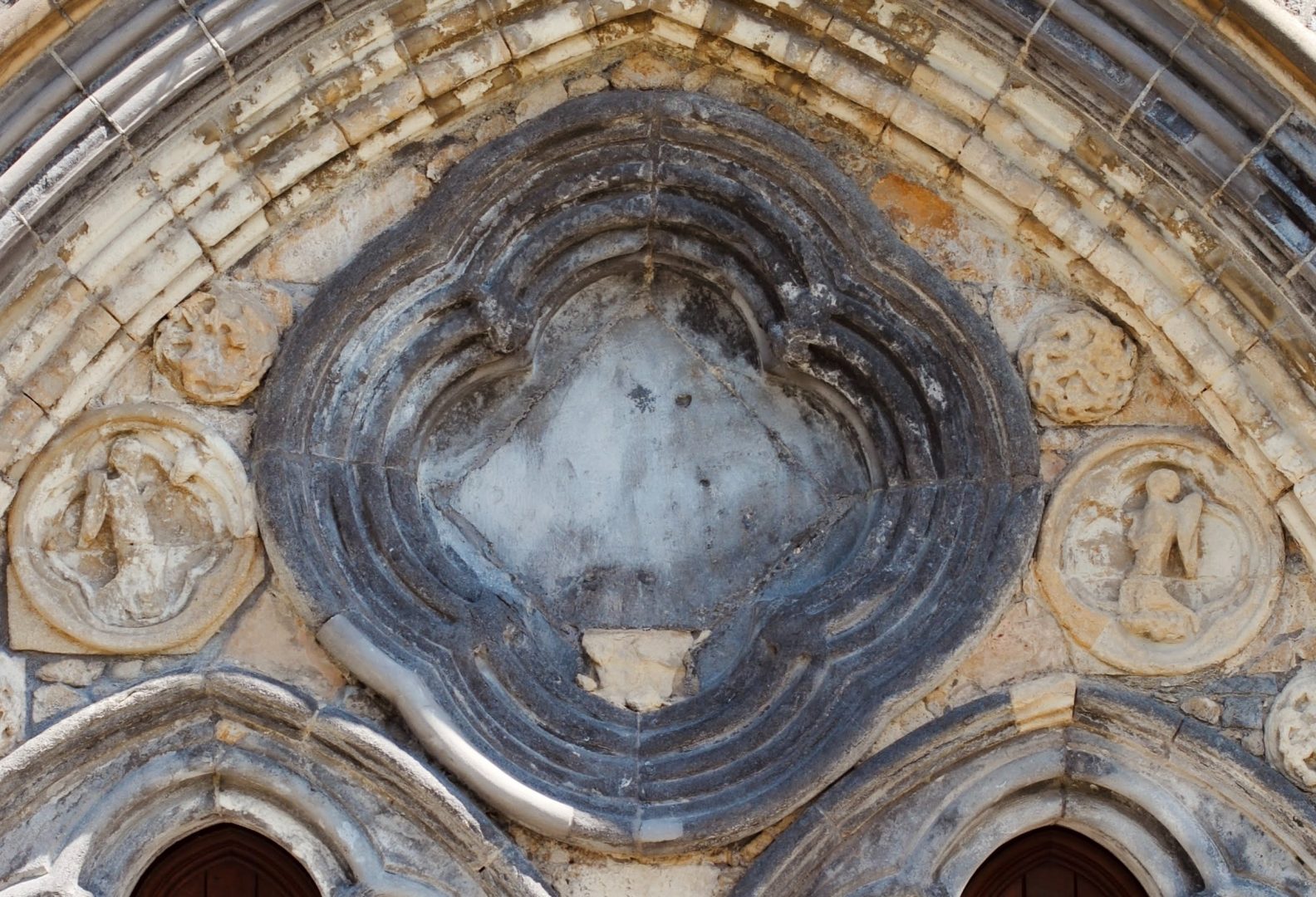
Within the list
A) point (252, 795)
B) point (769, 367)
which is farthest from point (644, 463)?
point (252, 795)

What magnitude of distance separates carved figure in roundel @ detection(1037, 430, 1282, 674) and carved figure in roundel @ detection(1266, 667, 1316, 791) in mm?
181

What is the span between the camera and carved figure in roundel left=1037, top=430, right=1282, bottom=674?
527cm

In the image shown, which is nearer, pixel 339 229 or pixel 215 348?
pixel 215 348

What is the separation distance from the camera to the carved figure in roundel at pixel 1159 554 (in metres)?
5.27

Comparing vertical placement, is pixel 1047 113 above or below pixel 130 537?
above

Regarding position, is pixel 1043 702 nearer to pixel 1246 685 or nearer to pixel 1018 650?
pixel 1018 650

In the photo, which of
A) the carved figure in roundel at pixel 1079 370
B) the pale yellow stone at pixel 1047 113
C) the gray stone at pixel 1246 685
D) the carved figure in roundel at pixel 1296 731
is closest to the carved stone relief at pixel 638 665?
the carved figure in roundel at pixel 1079 370

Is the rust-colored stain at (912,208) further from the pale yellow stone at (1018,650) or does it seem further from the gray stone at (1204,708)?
the gray stone at (1204,708)

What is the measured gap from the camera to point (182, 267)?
5301mm

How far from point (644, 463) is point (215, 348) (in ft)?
4.17

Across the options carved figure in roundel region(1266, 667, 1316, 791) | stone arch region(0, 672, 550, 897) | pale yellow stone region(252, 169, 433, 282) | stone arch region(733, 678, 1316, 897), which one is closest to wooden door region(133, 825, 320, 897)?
stone arch region(0, 672, 550, 897)

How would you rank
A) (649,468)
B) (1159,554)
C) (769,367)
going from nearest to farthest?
1. (1159,554)
2. (769,367)
3. (649,468)

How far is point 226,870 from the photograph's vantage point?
207 inches

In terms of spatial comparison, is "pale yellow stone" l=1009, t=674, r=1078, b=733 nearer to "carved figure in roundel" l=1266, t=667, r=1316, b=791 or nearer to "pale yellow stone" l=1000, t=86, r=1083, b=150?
"carved figure in roundel" l=1266, t=667, r=1316, b=791
